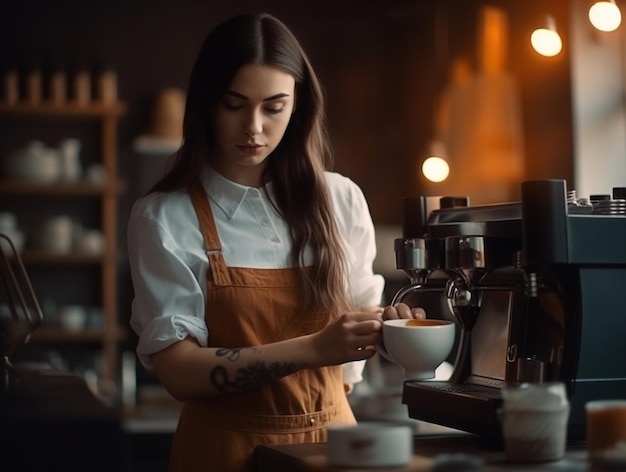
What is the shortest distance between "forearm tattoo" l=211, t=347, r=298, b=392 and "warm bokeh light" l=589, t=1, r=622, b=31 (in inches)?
61.9

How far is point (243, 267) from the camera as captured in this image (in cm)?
188

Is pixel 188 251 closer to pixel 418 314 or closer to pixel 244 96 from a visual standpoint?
pixel 244 96

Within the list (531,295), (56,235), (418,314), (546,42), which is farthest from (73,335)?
(531,295)

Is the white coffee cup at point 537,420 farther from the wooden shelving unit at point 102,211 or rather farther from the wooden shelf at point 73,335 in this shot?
the wooden shelf at point 73,335

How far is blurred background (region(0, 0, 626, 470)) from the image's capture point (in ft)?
17.2

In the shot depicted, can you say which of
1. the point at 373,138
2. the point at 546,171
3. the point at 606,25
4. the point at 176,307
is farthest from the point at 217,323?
the point at 373,138

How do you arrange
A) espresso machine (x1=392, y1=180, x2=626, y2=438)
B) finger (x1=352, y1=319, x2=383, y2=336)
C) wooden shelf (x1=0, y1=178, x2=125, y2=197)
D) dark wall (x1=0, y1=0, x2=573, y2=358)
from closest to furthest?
espresso machine (x1=392, y1=180, x2=626, y2=438) < finger (x1=352, y1=319, x2=383, y2=336) < wooden shelf (x1=0, y1=178, x2=125, y2=197) < dark wall (x1=0, y1=0, x2=573, y2=358)

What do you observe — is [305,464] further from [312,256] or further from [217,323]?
[312,256]

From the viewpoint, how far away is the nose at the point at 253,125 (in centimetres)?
183

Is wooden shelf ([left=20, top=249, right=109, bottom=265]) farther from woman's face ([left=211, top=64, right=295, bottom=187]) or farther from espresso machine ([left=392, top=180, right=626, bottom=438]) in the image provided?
espresso machine ([left=392, top=180, right=626, bottom=438])

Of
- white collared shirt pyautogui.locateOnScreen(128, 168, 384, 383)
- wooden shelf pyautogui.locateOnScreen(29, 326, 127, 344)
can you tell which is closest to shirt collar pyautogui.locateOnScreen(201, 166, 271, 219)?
white collared shirt pyautogui.locateOnScreen(128, 168, 384, 383)

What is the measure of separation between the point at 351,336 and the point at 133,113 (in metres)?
4.22

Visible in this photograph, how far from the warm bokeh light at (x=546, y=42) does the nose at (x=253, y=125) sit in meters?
1.15

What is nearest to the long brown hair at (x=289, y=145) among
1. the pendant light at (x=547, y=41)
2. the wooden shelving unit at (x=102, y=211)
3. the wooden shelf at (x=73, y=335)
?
the pendant light at (x=547, y=41)
